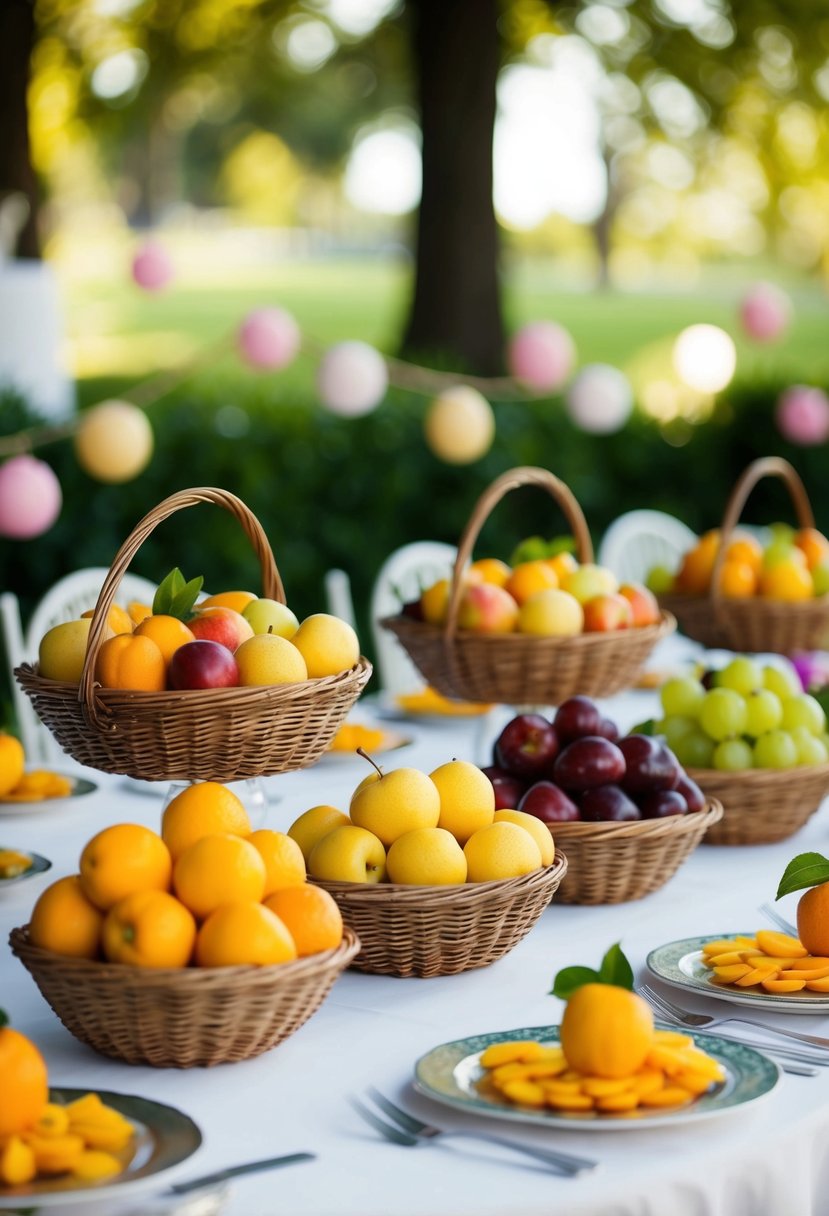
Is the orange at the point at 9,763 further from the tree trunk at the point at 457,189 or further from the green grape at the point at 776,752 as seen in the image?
the tree trunk at the point at 457,189

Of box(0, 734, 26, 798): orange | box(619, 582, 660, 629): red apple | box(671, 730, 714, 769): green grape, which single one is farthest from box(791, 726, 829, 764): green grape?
box(0, 734, 26, 798): orange

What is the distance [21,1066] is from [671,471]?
4.89m

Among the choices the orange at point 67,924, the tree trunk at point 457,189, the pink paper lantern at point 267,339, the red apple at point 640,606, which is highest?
the tree trunk at point 457,189

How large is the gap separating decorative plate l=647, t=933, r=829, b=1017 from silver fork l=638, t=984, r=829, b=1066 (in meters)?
0.02

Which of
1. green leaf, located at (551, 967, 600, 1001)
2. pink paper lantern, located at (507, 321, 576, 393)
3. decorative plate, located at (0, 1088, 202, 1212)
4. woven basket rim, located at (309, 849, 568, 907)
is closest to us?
decorative plate, located at (0, 1088, 202, 1212)

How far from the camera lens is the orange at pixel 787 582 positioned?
293cm

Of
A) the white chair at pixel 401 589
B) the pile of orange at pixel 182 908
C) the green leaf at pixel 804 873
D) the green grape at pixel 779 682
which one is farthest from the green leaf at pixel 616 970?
the white chair at pixel 401 589

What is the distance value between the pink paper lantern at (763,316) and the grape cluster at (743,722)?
214cm

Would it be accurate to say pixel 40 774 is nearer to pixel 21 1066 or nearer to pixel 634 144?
pixel 21 1066

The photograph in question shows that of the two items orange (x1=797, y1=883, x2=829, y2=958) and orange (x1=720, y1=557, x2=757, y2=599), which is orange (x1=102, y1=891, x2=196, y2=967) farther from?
orange (x1=720, y1=557, x2=757, y2=599)

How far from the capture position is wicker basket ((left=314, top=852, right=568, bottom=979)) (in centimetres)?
156

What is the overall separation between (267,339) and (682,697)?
61.1 inches

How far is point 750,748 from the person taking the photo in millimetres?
2178

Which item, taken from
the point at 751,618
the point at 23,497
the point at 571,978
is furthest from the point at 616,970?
the point at 23,497
